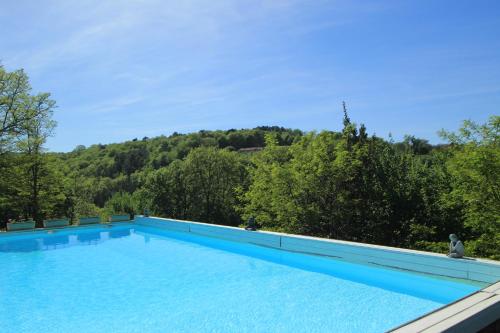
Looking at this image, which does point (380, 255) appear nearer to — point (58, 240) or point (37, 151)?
point (58, 240)

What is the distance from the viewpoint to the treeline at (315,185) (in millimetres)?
7684

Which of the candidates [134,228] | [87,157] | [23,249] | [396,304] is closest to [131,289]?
[396,304]

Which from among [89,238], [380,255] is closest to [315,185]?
[380,255]

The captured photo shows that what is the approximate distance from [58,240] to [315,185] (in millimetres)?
7925

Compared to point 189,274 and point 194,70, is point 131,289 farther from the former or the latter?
Result: point 194,70

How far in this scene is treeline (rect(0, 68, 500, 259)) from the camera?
7684mm

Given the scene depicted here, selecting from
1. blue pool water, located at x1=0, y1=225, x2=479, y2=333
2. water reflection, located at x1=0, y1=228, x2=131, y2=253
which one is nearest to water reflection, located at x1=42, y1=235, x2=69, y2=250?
water reflection, located at x1=0, y1=228, x2=131, y2=253

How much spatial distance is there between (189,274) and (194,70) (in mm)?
8109

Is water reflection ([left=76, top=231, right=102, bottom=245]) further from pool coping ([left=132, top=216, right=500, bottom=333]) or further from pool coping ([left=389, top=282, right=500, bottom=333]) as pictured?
pool coping ([left=389, top=282, right=500, bottom=333])

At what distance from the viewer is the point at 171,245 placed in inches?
419

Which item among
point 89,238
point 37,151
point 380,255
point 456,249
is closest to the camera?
point 456,249

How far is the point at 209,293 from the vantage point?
6.07m

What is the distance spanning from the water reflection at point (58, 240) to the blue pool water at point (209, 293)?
1.20 m

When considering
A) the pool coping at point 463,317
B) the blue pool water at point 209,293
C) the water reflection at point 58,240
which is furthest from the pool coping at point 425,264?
the water reflection at point 58,240
